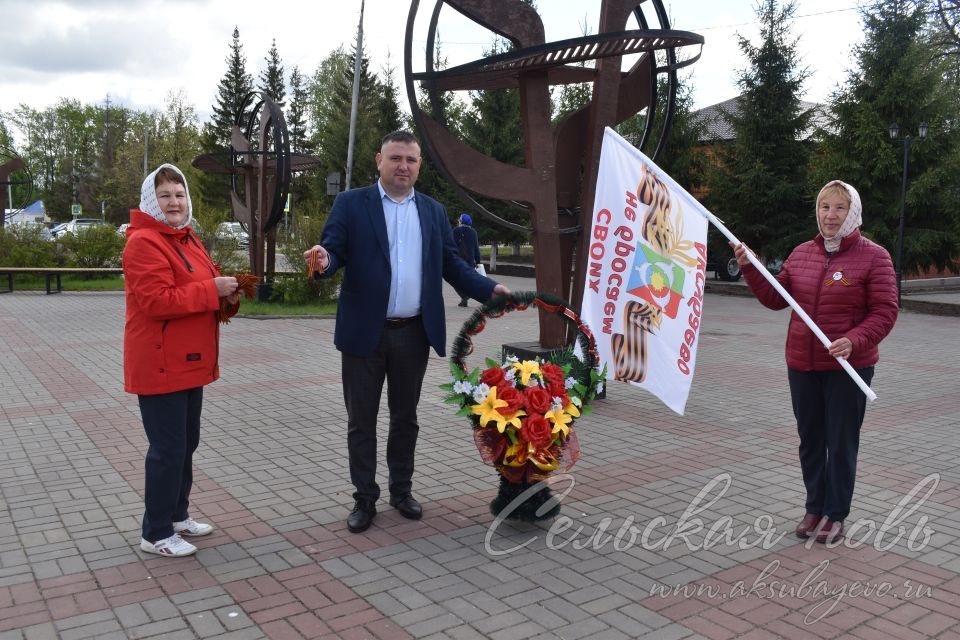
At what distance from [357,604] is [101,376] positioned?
6347 mm

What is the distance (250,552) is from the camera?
409 centimetres

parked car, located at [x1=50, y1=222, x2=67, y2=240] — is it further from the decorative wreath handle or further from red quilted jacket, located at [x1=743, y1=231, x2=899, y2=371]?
red quilted jacket, located at [x1=743, y1=231, x2=899, y2=371]

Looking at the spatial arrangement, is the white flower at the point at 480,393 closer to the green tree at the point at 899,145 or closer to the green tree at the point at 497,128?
the green tree at the point at 899,145

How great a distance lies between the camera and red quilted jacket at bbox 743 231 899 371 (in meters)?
4.14

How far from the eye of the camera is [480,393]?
4227 millimetres

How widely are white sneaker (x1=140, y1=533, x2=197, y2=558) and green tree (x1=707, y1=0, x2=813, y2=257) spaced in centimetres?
2249

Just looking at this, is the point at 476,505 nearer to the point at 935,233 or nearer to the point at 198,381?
the point at 198,381

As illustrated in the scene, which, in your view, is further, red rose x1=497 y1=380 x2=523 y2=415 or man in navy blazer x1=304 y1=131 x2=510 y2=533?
man in navy blazer x1=304 y1=131 x2=510 y2=533

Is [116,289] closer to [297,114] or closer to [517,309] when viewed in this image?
[517,309]

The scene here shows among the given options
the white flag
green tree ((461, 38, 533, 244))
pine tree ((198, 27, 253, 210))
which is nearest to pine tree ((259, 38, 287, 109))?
pine tree ((198, 27, 253, 210))

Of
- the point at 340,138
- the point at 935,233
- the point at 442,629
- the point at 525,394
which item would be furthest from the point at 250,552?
the point at 340,138

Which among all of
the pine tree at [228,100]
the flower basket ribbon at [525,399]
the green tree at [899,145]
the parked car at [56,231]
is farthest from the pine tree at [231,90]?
the flower basket ribbon at [525,399]

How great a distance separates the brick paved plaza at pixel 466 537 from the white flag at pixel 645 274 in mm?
749

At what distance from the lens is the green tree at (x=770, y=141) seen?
24047 millimetres
